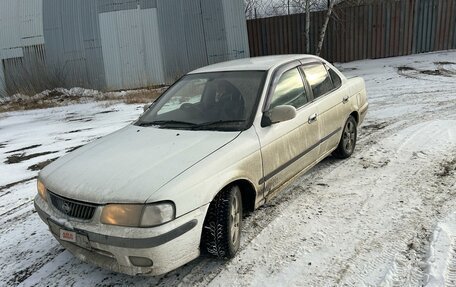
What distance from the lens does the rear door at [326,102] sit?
179 inches

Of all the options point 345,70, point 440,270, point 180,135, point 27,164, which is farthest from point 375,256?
point 345,70

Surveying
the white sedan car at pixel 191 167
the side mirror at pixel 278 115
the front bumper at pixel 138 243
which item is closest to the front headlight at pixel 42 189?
the white sedan car at pixel 191 167

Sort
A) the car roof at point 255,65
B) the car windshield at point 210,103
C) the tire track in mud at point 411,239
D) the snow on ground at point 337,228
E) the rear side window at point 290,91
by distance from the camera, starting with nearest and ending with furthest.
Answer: the tire track in mud at point 411,239
the snow on ground at point 337,228
the car windshield at point 210,103
the rear side window at point 290,91
the car roof at point 255,65

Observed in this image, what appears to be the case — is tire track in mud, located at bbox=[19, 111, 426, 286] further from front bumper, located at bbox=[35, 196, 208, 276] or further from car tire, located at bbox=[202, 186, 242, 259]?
front bumper, located at bbox=[35, 196, 208, 276]

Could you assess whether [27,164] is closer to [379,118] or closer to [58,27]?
[379,118]

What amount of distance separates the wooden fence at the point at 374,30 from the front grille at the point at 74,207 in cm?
1592

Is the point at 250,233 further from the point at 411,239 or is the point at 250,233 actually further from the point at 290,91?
the point at 290,91

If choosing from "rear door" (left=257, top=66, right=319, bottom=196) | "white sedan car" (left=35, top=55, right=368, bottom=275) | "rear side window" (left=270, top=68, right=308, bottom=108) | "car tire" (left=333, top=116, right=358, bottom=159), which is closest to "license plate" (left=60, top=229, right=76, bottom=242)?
"white sedan car" (left=35, top=55, right=368, bottom=275)

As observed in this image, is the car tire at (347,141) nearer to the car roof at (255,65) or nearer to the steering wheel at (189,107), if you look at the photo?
the car roof at (255,65)

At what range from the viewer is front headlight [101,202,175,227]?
2629 mm

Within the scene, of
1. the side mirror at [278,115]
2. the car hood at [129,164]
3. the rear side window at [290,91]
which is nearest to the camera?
the car hood at [129,164]

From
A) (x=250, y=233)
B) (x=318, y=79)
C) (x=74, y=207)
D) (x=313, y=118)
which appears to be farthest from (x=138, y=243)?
(x=318, y=79)

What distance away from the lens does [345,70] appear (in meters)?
15.6

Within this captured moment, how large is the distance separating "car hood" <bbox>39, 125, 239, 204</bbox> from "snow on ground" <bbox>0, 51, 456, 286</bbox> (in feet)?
2.53
